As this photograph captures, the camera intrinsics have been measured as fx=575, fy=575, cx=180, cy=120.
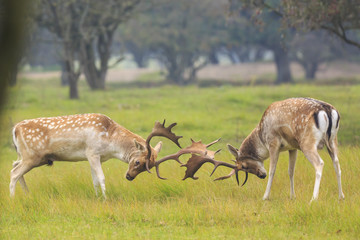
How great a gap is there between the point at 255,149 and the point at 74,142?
110 inches

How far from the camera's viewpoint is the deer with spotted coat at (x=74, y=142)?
28.7ft

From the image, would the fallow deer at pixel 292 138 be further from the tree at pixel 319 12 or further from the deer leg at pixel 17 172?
the tree at pixel 319 12

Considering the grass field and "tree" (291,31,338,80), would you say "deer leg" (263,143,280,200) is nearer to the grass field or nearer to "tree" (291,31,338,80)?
the grass field

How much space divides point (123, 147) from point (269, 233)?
113 inches

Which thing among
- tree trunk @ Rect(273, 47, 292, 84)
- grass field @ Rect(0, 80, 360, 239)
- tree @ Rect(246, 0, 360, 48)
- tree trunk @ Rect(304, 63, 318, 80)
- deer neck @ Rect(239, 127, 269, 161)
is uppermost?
tree @ Rect(246, 0, 360, 48)

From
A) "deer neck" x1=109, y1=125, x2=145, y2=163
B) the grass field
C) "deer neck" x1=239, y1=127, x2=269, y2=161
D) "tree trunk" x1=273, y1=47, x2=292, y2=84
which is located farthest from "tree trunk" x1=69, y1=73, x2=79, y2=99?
"tree trunk" x1=273, y1=47, x2=292, y2=84

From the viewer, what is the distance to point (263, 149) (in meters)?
8.91

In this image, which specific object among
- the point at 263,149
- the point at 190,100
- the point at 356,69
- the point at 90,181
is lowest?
the point at 356,69

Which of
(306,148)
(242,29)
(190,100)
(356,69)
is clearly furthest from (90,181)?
(356,69)

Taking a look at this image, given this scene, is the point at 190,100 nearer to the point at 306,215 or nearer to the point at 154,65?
the point at 306,215

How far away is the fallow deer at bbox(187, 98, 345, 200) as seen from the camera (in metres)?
7.98

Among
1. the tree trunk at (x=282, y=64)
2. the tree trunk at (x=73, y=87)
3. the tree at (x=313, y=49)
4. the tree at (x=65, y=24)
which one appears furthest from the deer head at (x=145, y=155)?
the tree at (x=313, y=49)

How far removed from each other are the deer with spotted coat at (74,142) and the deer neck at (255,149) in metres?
1.34

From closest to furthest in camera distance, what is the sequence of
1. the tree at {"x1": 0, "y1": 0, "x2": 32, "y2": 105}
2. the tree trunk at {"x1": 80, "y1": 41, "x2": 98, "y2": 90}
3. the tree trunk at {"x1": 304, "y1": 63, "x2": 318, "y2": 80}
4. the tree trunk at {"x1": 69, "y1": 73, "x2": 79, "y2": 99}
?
the tree at {"x1": 0, "y1": 0, "x2": 32, "y2": 105}
the tree trunk at {"x1": 69, "y1": 73, "x2": 79, "y2": 99}
the tree trunk at {"x1": 80, "y1": 41, "x2": 98, "y2": 90}
the tree trunk at {"x1": 304, "y1": 63, "x2": 318, "y2": 80}
